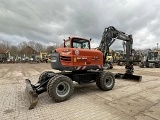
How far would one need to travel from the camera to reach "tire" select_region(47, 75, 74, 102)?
208 inches

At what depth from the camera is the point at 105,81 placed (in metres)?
7.02

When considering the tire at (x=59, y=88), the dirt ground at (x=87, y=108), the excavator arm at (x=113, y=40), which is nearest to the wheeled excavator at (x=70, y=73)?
the tire at (x=59, y=88)

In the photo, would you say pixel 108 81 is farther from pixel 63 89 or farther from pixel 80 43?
pixel 63 89

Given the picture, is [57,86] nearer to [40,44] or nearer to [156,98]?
[156,98]

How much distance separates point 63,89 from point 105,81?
2281mm

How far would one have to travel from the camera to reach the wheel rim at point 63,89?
561 cm

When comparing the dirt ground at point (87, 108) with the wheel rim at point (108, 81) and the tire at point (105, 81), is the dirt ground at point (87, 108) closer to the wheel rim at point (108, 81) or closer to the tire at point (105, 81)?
the tire at point (105, 81)

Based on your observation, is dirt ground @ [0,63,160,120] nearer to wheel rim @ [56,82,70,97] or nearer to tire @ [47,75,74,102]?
tire @ [47,75,74,102]

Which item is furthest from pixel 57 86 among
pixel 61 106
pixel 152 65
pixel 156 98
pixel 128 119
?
pixel 152 65

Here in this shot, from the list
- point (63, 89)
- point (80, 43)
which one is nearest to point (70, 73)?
point (63, 89)

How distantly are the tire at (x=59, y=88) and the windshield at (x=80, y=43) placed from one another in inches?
72.4

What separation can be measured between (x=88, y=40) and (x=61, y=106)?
11.8ft

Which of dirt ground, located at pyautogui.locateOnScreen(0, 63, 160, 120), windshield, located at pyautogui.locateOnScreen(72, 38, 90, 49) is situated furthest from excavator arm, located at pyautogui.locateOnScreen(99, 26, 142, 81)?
dirt ground, located at pyautogui.locateOnScreen(0, 63, 160, 120)

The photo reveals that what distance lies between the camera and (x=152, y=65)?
22.2 metres
